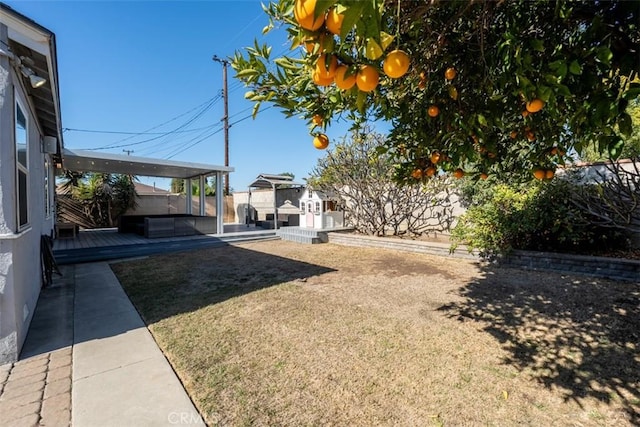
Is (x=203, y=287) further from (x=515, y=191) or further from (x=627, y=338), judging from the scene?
(x=515, y=191)

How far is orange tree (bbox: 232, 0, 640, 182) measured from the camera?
1226mm

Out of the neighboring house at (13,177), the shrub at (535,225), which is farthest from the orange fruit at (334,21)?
A: the shrub at (535,225)

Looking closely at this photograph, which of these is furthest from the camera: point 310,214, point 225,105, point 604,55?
point 225,105

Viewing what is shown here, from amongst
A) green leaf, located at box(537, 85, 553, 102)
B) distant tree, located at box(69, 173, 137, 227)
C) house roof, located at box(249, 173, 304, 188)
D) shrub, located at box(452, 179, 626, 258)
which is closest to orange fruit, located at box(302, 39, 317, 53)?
green leaf, located at box(537, 85, 553, 102)

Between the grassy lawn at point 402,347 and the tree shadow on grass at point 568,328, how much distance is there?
0.05 ft

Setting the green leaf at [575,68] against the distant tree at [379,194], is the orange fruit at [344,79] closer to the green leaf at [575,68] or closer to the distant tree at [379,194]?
the green leaf at [575,68]

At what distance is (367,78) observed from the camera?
1.20 metres

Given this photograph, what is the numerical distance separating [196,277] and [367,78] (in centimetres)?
599

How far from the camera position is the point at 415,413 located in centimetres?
218

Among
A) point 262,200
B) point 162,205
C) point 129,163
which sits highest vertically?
point 129,163

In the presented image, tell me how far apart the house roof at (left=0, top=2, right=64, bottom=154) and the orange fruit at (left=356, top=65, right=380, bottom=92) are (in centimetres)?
389

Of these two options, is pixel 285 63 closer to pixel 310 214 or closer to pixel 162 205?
pixel 310 214

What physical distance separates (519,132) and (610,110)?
1.46 meters

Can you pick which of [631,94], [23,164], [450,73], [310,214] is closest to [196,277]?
[23,164]
